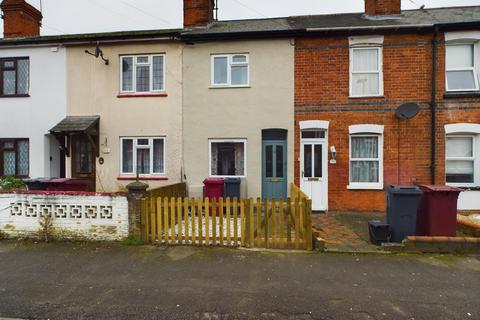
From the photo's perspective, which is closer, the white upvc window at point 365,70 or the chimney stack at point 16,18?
the white upvc window at point 365,70

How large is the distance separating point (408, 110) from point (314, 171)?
3.56m

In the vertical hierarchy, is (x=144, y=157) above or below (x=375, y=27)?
below

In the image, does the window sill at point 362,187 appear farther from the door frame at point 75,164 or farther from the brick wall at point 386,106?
the door frame at point 75,164

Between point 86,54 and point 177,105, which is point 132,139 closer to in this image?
point 177,105

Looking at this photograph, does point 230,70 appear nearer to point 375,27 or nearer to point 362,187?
point 375,27

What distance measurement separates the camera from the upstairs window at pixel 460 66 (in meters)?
9.06

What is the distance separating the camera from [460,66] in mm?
9117

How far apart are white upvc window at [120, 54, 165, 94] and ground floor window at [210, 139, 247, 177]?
3061 mm

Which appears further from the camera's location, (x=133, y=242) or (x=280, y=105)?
(x=280, y=105)

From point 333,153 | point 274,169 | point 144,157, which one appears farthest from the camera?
point 144,157

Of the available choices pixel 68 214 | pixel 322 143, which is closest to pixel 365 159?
pixel 322 143

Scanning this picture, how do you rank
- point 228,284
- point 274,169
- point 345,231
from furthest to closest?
1. point 274,169
2. point 345,231
3. point 228,284

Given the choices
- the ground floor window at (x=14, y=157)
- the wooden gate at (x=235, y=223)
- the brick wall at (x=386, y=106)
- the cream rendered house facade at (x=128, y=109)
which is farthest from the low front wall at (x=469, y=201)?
the ground floor window at (x=14, y=157)

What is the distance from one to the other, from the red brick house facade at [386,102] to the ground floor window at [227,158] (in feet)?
6.54
